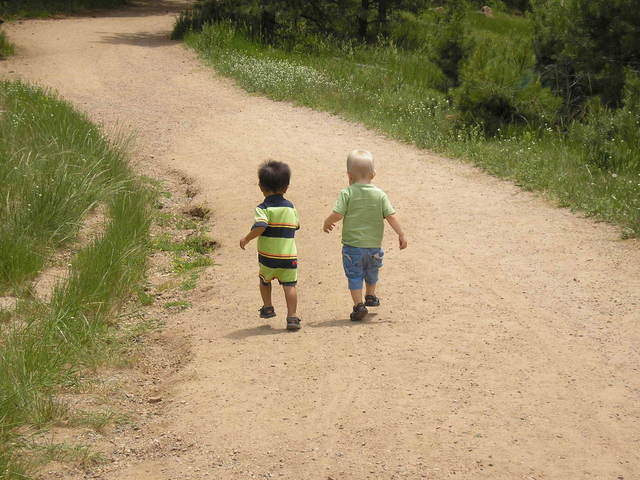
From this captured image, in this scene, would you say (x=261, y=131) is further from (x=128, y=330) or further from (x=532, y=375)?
(x=532, y=375)

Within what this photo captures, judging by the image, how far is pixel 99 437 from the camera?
545 centimetres

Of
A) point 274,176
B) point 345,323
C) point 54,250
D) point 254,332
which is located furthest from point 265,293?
point 54,250

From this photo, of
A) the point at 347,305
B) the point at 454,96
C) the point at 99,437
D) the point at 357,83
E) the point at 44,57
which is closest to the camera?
the point at 99,437

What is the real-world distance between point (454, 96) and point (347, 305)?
6.58 meters

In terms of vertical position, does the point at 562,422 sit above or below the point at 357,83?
above

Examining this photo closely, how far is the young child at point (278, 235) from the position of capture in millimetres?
6598

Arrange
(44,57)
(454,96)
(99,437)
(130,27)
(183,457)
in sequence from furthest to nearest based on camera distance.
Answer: (130,27) → (44,57) → (454,96) → (99,437) → (183,457)

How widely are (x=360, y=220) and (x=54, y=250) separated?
3.29 m

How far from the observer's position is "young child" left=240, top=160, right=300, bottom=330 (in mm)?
6598

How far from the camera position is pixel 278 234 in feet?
21.8

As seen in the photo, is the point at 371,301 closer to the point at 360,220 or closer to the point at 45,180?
the point at 360,220

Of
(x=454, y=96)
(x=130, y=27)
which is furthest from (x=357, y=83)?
(x=130, y=27)

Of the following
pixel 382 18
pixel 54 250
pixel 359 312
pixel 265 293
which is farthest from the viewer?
pixel 382 18

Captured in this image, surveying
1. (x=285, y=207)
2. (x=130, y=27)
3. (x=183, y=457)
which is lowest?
(x=130, y=27)
